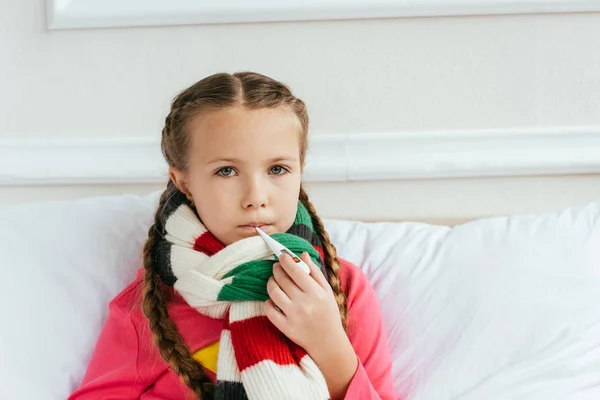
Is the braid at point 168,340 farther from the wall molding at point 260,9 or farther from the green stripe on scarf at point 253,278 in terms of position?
the wall molding at point 260,9

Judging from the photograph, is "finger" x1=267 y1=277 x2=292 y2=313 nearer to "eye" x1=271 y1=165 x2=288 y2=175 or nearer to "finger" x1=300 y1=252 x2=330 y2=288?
"finger" x1=300 y1=252 x2=330 y2=288

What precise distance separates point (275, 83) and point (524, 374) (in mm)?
540

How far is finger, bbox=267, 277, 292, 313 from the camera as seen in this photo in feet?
2.91

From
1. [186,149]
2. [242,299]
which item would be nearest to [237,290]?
[242,299]

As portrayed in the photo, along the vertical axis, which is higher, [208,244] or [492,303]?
[208,244]

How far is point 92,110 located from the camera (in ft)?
4.51

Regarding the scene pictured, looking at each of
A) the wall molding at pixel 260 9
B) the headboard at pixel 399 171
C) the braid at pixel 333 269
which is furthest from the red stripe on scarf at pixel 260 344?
the wall molding at pixel 260 9

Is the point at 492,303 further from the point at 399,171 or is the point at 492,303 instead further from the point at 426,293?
the point at 399,171

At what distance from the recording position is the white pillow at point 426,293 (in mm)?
979

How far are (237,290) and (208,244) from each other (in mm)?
103

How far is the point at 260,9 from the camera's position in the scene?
1312mm

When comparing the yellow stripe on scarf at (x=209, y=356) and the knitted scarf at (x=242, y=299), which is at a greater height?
the knitted scarf at (x=242, y=299)

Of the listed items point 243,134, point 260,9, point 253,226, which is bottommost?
point 253,226

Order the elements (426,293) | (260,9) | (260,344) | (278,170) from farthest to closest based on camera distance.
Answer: (260,9), (426,293), (278,170), (260,344)
